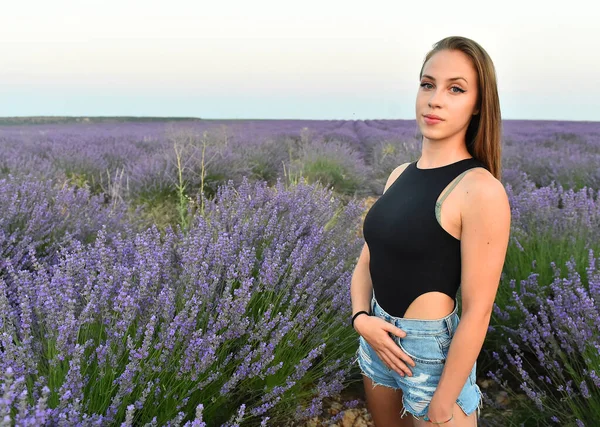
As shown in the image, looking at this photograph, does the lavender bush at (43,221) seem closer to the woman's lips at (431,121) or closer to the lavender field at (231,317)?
the lavender field at (231,317)

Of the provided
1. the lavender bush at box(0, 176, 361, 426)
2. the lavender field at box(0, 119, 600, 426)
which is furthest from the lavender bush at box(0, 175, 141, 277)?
the lavender bush at box(0, 176, 361, 426)

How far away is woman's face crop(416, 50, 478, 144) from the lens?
49.5 inches

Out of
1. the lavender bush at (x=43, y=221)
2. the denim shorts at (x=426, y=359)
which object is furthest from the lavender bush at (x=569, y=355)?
the lavender bush at (x=43, y=221)

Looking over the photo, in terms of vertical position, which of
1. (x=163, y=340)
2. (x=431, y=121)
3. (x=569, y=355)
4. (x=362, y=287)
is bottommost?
(x=569, y=355)

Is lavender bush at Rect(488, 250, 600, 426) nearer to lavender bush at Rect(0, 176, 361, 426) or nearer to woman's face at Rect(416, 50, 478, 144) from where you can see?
lavender bush at Rect(0, 176, 361, 426)

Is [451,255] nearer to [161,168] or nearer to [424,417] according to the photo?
[424,417]

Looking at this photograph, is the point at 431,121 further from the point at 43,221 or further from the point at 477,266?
the point at 43,221

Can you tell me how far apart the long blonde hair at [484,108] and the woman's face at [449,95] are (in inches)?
0.7

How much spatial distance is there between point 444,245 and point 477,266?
0.39 ft

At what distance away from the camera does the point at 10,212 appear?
274 cm

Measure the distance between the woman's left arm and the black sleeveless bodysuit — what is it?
8cm

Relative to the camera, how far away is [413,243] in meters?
1.27

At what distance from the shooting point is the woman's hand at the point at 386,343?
1.27 meters

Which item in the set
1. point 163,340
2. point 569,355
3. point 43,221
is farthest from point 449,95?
point 43,221
